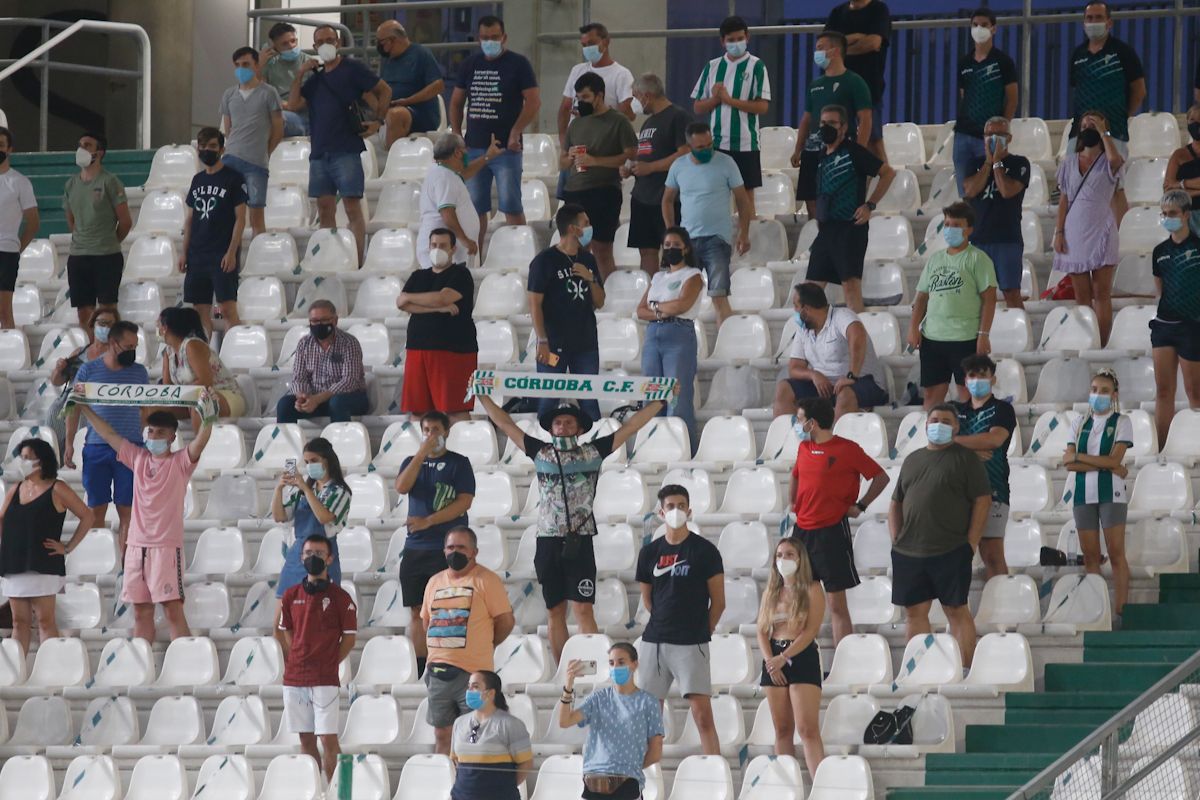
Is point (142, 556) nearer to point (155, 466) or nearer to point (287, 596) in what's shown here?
point (155, 466)

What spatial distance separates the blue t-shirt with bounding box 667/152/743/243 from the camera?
1401 centimetres

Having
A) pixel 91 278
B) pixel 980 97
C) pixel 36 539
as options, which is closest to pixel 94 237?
pixel 91 278

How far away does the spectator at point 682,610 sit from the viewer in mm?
10922

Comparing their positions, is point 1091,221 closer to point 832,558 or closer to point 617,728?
→ point 832,558

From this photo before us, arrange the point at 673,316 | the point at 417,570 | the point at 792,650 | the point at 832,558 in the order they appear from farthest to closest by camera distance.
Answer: the point at 673,316, the point at 417,570, the point at 832,558, the point at 792,650

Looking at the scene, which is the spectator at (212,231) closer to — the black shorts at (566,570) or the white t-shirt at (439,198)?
the white t-shirt at (439,198)

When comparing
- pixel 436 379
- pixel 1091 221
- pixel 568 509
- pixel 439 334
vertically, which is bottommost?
pixel 568 509

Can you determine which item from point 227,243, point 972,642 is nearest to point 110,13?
point 227,243

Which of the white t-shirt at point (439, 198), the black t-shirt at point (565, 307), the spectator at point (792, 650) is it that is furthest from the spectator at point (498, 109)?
the spectator at point (792, 650)

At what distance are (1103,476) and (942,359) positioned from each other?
5.19 ft

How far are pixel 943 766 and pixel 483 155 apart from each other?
6195 mm

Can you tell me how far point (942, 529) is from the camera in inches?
440

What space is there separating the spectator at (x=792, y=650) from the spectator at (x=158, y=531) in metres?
3.63

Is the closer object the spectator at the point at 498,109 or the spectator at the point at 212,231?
the spectator at the point at 212,231
